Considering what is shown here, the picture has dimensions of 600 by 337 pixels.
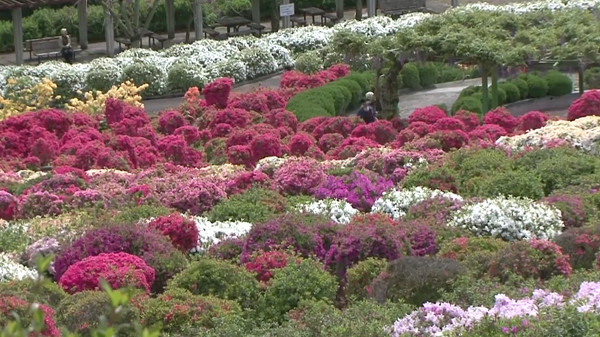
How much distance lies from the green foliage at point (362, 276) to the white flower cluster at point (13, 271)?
3.48m

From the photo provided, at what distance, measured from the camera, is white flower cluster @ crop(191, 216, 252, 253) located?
1648 centimetres

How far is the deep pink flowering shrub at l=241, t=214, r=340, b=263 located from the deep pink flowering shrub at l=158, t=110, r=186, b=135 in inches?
533

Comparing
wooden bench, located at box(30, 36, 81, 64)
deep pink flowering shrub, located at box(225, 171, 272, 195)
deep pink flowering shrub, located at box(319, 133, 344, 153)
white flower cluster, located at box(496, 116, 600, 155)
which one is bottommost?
deep pink flowering shrub, located at box(319, 133, 344, 153)

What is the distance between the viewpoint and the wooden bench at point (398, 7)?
5122 centimetres

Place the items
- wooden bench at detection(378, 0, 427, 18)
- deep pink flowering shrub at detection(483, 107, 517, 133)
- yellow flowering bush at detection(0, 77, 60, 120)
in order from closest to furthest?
deep pink flowering shrub at detection(483, 107, 517, 133) < yellow flowering bush at detection(0, 77, 60, 120) < wooden bench at detection(378, 0, 427, 18)

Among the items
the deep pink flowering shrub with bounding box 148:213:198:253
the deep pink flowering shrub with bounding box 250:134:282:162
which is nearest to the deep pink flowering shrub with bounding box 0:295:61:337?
the deep pink flowering shrub with bounding box 148:213:198:253

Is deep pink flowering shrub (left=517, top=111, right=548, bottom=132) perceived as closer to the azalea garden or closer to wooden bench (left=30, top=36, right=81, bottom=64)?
the azalea garden

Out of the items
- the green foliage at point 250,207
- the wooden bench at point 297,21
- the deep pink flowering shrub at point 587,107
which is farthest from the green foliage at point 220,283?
the wooden bench at point 297,21

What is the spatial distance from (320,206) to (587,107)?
1020 cm

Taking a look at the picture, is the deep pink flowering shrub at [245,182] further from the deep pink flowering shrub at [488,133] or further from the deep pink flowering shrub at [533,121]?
the deep pink flowering shrub at [533,121]

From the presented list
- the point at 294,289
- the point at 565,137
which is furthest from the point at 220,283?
the point at 565,137

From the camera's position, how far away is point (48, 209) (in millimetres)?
19375

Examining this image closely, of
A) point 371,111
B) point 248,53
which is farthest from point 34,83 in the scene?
point 371,111

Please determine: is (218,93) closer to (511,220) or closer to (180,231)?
(180,231)
